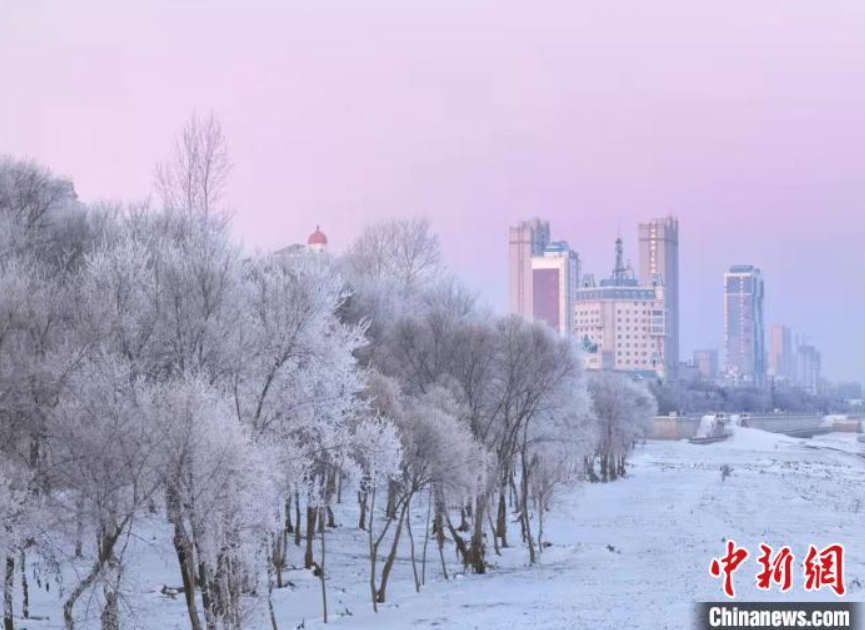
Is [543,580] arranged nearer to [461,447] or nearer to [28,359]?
[461,447]

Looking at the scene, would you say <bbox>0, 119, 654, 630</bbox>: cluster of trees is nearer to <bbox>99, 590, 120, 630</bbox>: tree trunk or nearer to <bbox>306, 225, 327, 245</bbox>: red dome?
<bbox>99, 590, 120, 630</bbox>: tree trunk

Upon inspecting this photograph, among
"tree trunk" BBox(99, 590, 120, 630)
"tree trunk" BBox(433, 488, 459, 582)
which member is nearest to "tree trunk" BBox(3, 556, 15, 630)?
"tree trunk" BBox(99, 590, 120, 630)

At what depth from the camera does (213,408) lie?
28.5 metres

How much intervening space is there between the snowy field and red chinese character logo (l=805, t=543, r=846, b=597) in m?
0.63

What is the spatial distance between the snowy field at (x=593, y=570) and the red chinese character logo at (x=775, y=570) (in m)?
0.44

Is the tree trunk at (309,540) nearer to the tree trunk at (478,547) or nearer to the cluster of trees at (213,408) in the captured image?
the cluster of trees at (213,408)

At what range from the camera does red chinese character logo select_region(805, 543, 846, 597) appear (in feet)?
114

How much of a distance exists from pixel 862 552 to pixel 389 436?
885 inches

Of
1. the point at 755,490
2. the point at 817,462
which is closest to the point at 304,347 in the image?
the point at 755,490

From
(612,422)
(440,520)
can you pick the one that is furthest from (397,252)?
(440,520)

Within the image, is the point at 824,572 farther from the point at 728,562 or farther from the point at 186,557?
the point at 186,557

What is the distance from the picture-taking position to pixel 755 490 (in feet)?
276

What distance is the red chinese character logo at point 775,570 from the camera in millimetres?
35812

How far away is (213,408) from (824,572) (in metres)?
21.5
